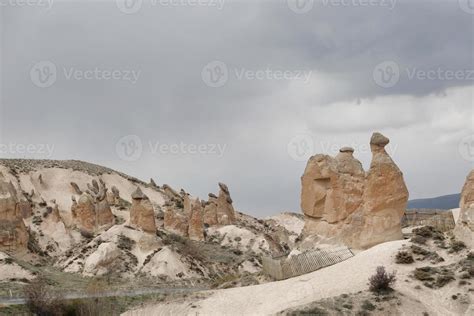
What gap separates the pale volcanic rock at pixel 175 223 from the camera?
214 feet

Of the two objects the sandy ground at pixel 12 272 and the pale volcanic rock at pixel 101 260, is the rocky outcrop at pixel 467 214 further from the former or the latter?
the pale volcanic rock at pixel 101 260

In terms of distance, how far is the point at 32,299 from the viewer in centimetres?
2806

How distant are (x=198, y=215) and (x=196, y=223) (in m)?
0.86

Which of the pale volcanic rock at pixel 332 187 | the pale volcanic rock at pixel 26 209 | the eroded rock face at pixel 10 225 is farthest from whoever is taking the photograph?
the pale volcanic rock at pixel 26 209

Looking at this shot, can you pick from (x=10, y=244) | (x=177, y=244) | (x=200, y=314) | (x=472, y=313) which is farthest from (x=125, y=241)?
(x=472, y=313)

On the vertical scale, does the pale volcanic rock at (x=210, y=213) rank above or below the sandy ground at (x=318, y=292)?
above

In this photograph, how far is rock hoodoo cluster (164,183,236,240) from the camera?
65.4 meters

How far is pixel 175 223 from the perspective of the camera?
65.6 metres

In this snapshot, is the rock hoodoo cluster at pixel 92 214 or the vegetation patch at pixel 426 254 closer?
the vegetation patch at pixel 426 254

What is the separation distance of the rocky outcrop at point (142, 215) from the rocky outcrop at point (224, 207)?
1837cm

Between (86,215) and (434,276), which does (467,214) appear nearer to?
(434,276)

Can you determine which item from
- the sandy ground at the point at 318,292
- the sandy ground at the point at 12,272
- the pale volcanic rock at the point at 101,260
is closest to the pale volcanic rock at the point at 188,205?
the pale volcanic rock at the point at 101,260

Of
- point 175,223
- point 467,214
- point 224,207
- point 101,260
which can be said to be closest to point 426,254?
point 467,214

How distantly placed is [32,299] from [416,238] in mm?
16626
